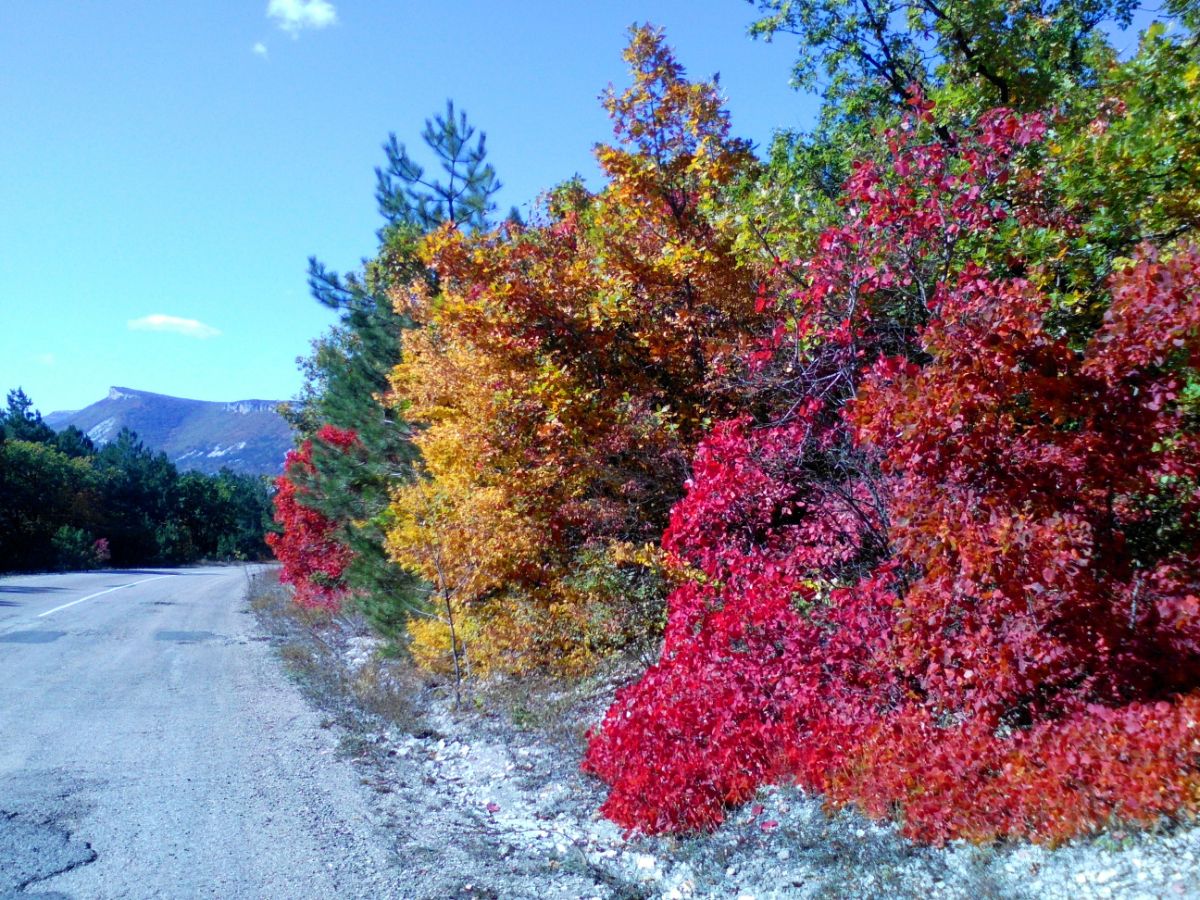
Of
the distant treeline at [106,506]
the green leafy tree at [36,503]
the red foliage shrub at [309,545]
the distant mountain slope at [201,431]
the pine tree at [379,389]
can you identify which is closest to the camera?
the pine tree at [379,389]

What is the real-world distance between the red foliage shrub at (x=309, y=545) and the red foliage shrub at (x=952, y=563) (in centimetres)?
1583

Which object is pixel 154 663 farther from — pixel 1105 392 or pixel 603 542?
pixel 1105 392

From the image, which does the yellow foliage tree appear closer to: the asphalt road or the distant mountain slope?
the asphalt road

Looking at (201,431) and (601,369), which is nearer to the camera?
(601,369)

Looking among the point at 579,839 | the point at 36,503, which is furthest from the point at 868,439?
the point at 36,503

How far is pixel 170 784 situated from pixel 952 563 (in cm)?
713

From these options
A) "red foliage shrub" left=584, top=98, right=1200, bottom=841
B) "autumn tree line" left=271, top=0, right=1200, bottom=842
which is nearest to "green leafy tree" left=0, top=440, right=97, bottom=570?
"autumn tree line" left=271, top=0, right=1200, bottom=842

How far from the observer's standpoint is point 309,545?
23.9 m

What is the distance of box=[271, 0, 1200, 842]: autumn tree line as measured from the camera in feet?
15.7

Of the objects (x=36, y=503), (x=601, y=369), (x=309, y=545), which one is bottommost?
(x=309, y=545)

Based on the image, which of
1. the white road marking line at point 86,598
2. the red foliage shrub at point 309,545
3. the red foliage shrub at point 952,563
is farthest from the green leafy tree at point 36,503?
the red foliage shrub at point 952,563

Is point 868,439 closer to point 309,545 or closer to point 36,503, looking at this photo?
point 309,545

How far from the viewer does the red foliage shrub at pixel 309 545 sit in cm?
2239

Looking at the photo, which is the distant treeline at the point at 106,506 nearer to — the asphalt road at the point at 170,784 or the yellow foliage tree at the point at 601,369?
the asphalt road at the point at 170,784
